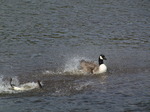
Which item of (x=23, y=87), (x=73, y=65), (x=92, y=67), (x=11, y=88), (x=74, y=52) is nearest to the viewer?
(x=11, y=88)

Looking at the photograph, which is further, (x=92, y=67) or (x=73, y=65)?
(x=73, y=65)

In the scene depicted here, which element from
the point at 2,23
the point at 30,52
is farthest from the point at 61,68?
the point at 2,23

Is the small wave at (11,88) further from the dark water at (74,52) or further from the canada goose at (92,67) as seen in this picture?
the canada goose at (92,67)

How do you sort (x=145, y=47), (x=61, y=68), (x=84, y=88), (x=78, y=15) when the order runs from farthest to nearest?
(x=78, y=15) < (x=145, y=47) < (x=61, y=68) < (x=84, y=88)

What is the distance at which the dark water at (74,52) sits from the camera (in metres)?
13.5

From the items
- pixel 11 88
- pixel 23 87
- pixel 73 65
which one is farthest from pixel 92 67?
pixel 11 88

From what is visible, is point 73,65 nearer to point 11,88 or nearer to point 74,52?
point 74,52

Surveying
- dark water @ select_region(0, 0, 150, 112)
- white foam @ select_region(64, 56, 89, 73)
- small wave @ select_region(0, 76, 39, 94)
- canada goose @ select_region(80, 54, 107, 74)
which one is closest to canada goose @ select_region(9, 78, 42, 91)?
small wave @ select_region(0, 76, 39, 94)

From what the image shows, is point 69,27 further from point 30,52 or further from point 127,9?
point 127,9

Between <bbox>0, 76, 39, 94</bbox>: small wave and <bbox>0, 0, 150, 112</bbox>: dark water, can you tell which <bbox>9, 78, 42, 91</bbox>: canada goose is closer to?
→ <bbox>0, 76, 39, 94</bbox>: small wave

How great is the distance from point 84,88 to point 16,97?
111 inches

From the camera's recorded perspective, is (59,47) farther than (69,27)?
No

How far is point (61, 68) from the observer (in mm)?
17781

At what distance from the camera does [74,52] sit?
20188 millimetres
